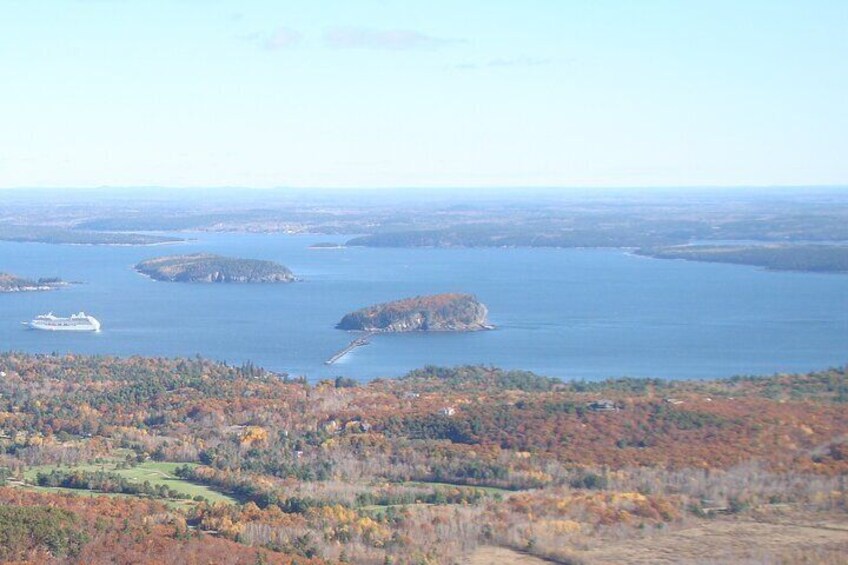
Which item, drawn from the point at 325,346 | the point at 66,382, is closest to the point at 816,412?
the point at 66,382

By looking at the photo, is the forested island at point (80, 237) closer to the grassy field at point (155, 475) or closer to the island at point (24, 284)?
the island at point (24, 284)

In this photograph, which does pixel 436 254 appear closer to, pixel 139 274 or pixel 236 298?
pixel 139 274

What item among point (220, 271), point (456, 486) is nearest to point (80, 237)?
point (220, 271)

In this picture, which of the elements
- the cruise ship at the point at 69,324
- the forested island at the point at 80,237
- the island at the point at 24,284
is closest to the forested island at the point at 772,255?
the forested island at the point at 80,237

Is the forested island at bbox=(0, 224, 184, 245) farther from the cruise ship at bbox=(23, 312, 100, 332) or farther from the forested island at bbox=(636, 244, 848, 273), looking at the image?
the cruise ship at bbox=(23, 312, 100, 332)

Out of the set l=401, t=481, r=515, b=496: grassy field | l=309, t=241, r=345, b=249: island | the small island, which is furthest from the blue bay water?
l=401, t=481, r=515, b=496: grassy field

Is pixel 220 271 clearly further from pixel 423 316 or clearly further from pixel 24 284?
pixel 423 316
